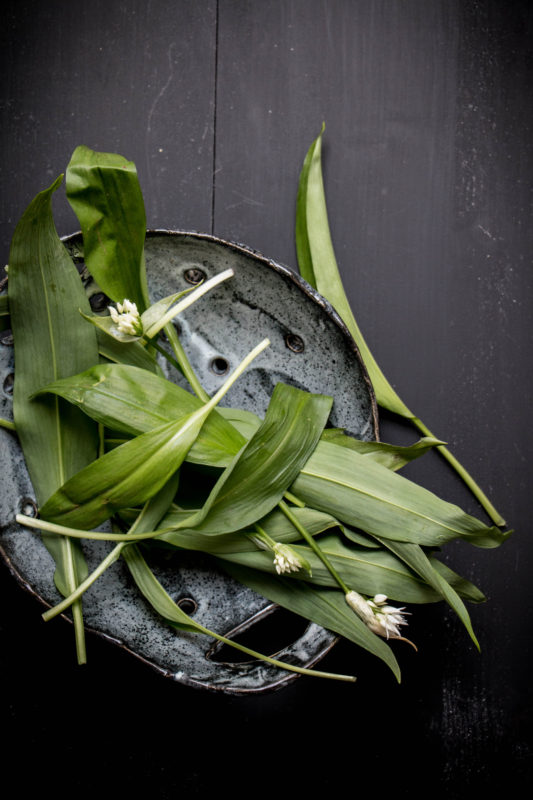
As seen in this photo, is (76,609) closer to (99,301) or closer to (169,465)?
(169,465)

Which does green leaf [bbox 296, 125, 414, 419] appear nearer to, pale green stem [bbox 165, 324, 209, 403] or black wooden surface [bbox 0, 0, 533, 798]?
black wooden surface [bbox 0, 0, 533, 798]

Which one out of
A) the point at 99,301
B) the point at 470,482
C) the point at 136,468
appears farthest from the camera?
the point at 470,482

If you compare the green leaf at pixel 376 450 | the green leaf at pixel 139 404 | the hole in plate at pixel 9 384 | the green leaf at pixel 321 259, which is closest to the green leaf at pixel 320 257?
the green leaf at pixel 321 259

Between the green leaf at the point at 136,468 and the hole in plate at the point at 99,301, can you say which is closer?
the green leaf at the point at 136,468

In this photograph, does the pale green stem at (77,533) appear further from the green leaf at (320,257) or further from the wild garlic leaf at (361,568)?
the green leaf at (320,257)

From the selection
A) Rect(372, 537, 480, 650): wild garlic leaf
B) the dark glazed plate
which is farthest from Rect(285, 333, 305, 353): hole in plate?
Rect(372, 537, 480, 650): wild garlic leaf

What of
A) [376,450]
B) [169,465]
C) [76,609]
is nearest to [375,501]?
[376,450]

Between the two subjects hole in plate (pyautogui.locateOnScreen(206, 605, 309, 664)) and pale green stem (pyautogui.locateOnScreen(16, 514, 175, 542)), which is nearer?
pale green stem (pyautogui.locateOnScreen(16, 514, 175, 542))
